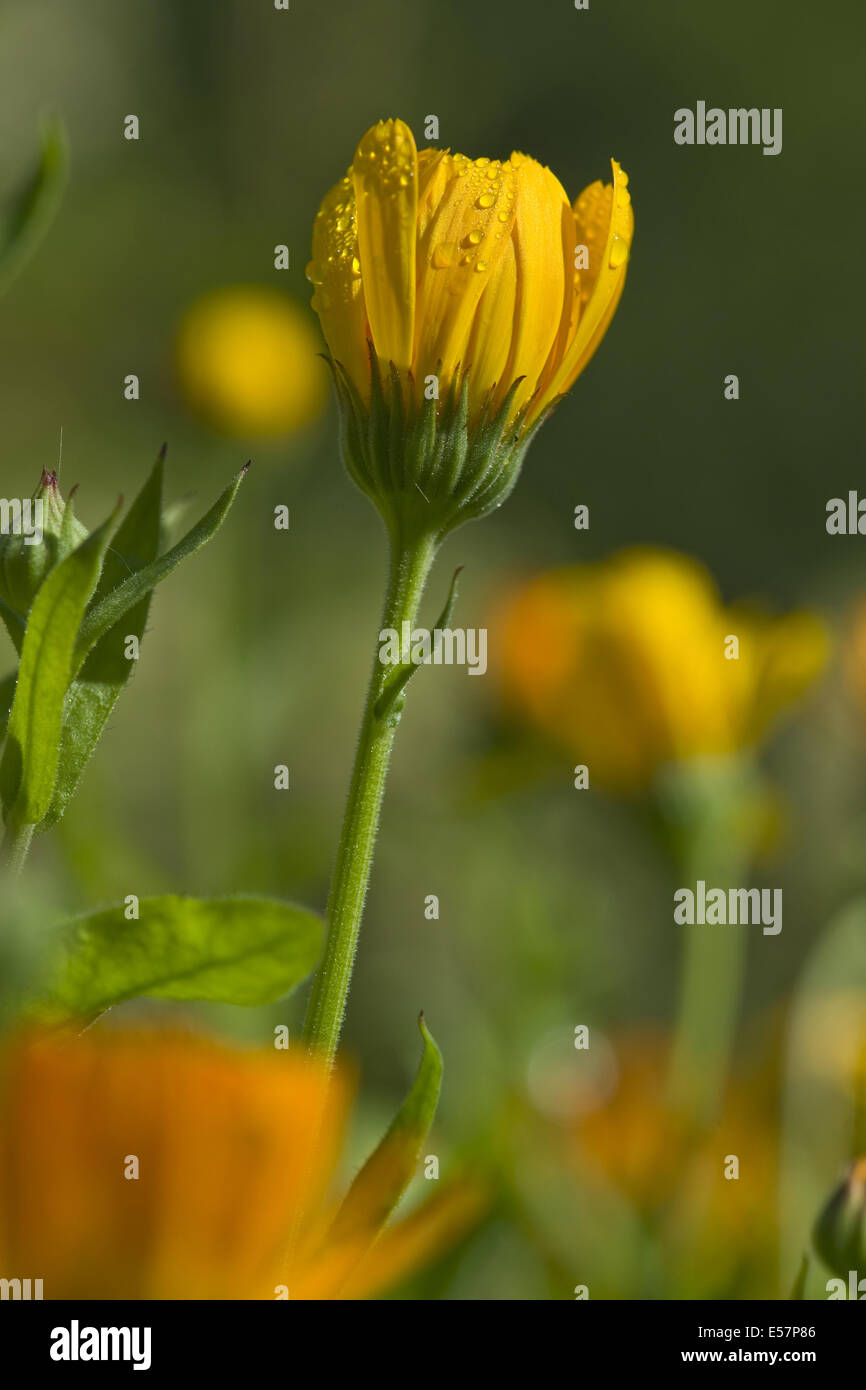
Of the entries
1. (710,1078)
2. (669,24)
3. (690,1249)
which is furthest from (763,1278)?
(669,24)

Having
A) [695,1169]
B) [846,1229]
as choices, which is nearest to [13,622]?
[846,1229]

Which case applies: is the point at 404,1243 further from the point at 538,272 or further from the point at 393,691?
the point at 538,272

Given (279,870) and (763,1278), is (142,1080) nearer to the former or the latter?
(763,1278)

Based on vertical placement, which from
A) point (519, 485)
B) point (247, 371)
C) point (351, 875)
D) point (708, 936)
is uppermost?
point (519, 485)

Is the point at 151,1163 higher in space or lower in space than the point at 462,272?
lower

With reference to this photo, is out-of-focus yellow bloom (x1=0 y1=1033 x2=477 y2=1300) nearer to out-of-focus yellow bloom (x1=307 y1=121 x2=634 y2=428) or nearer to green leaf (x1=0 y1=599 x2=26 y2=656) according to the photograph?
green leaf (x1=0 y1=599 x2=26 y2=656)

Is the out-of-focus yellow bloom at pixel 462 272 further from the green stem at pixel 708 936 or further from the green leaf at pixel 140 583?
the green stem at pixel 708 936
